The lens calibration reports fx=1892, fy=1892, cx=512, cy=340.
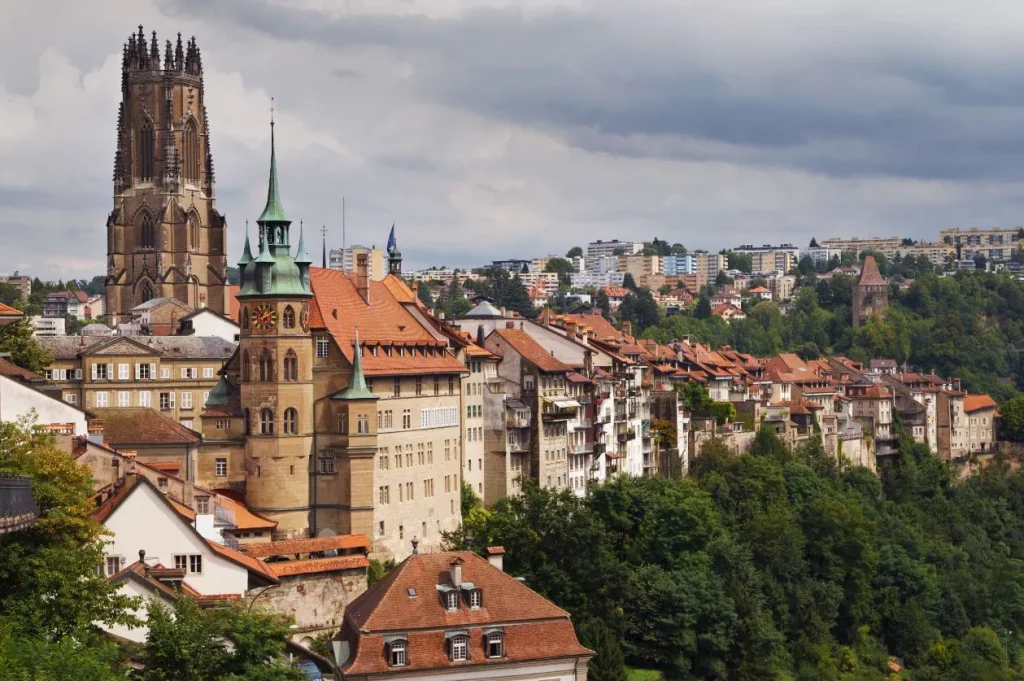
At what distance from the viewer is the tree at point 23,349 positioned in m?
97.1

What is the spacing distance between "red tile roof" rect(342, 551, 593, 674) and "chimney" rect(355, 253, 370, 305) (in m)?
30.3

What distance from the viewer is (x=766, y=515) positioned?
12600 cm

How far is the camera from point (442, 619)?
226 feet

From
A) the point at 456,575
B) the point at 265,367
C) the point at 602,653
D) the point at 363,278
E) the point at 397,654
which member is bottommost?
the point at 602,653

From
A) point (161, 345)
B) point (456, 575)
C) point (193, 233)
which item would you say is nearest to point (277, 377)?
point (161, 345)

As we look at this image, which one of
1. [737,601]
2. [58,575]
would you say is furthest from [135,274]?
[58,575]

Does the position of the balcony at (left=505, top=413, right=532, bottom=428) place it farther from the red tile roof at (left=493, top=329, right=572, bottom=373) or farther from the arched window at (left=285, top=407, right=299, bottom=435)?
the arched window at (left=285, top=407, right=299, bottom=435)

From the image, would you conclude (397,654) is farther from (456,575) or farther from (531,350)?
(531,350)

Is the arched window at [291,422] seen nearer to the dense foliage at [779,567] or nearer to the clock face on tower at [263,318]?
the clock face on tower at [263,318]

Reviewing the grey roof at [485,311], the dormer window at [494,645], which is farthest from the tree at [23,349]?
the dormer window at [494,645]

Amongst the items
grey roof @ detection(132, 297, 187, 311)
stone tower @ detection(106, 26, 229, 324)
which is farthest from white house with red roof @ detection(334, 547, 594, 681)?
stone tower @ detection(106, 26, 229, 324)

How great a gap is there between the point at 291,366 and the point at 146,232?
7267 cm

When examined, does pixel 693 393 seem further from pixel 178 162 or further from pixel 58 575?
pixel 58 575

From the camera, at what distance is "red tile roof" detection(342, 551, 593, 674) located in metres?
67.5
